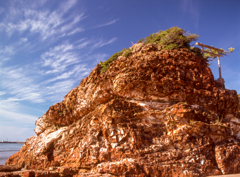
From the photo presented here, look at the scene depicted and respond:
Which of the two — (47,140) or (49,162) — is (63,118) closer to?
(47,140)

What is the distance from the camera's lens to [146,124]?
9992mm

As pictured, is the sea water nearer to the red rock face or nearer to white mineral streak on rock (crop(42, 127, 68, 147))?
white mineral streak on rock (crop(42, 127, 68, 147))

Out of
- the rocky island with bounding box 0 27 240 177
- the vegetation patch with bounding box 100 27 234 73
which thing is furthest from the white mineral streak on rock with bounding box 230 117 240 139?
the vegetation patch with bounding box 100 27 234 73

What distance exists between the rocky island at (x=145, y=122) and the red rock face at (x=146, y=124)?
47mm

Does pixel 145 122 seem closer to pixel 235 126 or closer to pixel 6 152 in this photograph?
pixel 235 126

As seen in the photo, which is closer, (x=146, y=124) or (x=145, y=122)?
(x=146, y=124)

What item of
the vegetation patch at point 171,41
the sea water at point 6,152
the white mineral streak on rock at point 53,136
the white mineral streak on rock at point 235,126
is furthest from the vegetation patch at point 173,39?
the sea water at point 6,152

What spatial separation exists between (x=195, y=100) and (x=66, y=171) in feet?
27.5

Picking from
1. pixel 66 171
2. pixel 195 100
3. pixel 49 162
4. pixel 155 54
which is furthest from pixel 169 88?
pixel 49 162

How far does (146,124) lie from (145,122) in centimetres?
15

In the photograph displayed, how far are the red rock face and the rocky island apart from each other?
0.05 meters

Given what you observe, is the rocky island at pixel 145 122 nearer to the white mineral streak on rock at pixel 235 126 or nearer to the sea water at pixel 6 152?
the white mineral streak on rock at pixel 235 126

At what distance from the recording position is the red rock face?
29.4 ft

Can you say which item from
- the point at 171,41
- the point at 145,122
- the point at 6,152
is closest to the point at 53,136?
the point at 145,122
